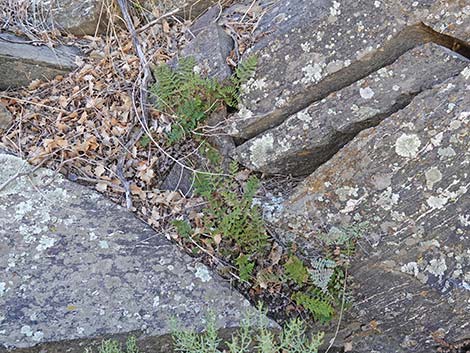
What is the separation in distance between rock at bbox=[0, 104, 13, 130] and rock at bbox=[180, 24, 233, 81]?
1.39 metres

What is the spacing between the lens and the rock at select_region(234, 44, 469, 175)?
11.8 ft

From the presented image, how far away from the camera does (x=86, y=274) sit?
148 inches

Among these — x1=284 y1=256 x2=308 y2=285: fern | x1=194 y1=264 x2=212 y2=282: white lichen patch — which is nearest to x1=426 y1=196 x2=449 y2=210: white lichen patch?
x1=284 y1=256 x2=308 y2=285: fern

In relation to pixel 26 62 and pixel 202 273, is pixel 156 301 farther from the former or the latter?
pixel 26 62

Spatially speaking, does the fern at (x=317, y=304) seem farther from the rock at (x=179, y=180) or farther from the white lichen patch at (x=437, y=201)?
the rock at (x=179, y=180)

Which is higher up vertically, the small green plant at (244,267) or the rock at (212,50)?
the rock at (212,50)

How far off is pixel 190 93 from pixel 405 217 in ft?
5.57

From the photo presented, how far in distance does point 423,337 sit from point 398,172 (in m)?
1.05

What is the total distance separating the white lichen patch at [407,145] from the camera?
138 inches

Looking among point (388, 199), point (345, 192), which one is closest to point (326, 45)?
point (345, 192)

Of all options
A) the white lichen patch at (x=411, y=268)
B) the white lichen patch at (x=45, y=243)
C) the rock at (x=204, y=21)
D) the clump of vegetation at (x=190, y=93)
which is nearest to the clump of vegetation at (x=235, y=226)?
the clump of vegetation at (x=190, y=93)

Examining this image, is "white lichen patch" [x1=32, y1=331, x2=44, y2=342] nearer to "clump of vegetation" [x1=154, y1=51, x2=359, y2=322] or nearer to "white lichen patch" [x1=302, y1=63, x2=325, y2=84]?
"clump of vegetation" [x1=154, y1=51, x2=359, y2=322]

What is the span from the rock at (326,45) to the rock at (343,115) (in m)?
0.10

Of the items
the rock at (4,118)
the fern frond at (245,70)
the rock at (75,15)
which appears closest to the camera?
the fern frond at (245,70)
